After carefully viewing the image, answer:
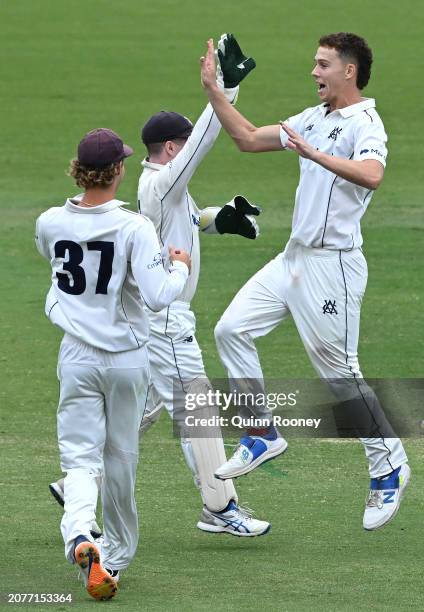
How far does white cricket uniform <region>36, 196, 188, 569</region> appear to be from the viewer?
22.5 ft

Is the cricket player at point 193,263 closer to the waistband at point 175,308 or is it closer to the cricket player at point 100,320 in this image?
the waistband at point 175,308

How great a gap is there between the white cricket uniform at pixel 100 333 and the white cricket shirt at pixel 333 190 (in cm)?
135

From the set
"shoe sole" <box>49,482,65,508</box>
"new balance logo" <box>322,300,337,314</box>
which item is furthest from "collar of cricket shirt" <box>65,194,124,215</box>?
"shoe sole" <box>49,482,65,508</box>

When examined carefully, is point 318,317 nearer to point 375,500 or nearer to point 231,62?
point 375,500

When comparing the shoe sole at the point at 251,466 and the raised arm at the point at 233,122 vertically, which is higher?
the raised arm at the point at 233,122

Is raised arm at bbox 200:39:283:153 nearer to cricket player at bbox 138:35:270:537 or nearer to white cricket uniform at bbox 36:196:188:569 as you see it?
cricket player at bbox 138:35:270:537

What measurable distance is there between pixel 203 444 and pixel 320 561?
102cm

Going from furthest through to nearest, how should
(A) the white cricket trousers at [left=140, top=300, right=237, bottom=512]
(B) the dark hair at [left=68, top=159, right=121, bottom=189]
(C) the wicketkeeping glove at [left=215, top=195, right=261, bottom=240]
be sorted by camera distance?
(C) the wicketkeeping glove at [left=215, top=195, right=261, bottom=240], (A) the white cricket trousers at [left=140, top=300, right=237, bottom=512], (B) the dark hair at [left=68, top=159, right=121, bottom=189]

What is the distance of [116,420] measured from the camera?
7.09 meters

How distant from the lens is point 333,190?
8172 mm

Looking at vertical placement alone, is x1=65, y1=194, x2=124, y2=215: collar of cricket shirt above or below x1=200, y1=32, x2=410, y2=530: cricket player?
above

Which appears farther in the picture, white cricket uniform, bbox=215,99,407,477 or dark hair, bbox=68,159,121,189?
white cricket uniform, bbox=215,99,407,477

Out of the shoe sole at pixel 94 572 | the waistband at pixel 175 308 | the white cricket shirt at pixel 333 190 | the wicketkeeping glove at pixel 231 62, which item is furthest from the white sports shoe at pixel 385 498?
the wicketkeeping glove at pixel 231 62

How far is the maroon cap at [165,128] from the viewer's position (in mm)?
8586
